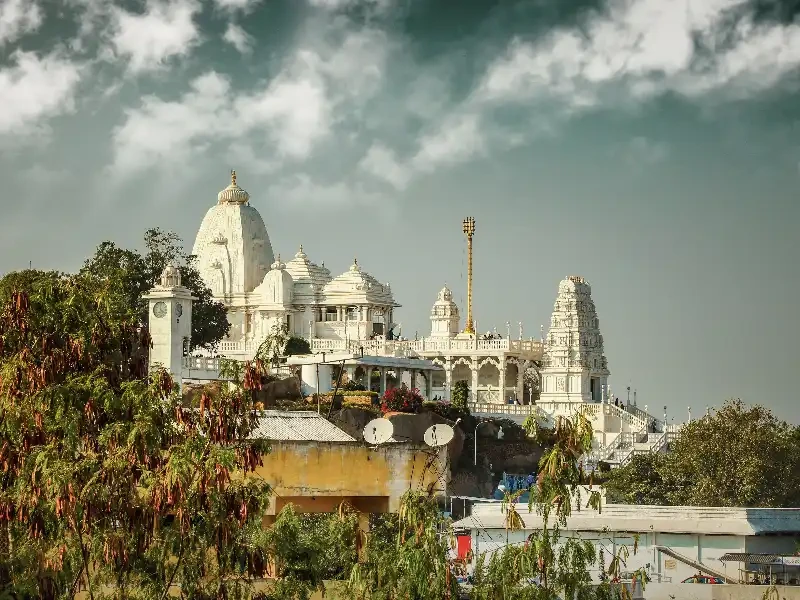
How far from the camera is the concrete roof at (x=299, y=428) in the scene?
135 ft

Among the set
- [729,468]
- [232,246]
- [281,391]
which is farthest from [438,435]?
[232,246]

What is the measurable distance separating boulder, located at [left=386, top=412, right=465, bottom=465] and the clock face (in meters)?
9.45

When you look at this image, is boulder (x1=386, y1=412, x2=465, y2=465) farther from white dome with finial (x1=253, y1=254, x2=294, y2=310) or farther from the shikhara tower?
white dome with finial (x1=253, y1=254, x2=294, y2=310)

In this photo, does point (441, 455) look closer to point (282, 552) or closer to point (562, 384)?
point (282, 552)

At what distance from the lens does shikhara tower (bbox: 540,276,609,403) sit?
8538 centimetres

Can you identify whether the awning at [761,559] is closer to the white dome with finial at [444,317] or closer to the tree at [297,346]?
the tree at [297,346]

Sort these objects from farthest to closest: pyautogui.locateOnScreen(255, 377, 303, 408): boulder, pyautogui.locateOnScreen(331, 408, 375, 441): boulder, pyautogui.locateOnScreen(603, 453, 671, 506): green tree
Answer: pyautogui.locateOnScreen(255, 377, 303, 408): boulder
pyautogui.locateOnScreen(603, 453, 671, 506): green tree
pyautogui.locateOnScreen(331, 408, 375, 441): boulder

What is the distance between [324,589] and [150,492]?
406 centimetres

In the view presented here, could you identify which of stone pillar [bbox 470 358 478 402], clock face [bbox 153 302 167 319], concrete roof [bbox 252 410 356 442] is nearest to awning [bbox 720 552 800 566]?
concrete roof [bbox 252 410 356 442]

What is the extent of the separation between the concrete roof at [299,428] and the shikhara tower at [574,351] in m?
40.6

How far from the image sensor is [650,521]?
123 feet

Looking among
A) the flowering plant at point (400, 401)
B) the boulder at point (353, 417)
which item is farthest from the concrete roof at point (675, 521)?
the flowering plant at point (400, 401)

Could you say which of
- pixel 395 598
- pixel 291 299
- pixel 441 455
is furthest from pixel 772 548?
pixel 291 299

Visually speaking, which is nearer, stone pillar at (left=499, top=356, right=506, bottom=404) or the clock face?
the clock face
